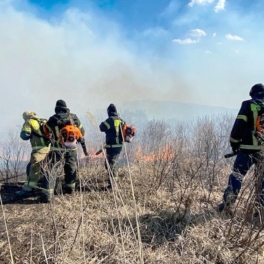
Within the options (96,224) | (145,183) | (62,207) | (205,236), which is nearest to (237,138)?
(205,236)

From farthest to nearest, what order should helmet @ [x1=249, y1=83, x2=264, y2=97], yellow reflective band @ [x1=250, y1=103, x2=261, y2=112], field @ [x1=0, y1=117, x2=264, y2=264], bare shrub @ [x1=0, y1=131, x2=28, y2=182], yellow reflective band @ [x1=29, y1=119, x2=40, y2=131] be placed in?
bare shrub @ [x1=0, y1=131, x2=28, y2=182], yellow reflective band @ [x1=29, y1=119, x2=40, y2=131], helmet @ [x1=249, y1=83, x2=264, y2=97], yellow reflective band @ [x1=250, y1=103, x2=261, y2=112], field @ [x1=0, y1=117, x2=264, y2=264]

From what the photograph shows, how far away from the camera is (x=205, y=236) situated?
313 cm

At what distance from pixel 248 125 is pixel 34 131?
3.90m

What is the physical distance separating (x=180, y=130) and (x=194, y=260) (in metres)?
7.81

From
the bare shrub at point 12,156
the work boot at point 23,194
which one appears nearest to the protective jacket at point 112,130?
the work boot at point 23,194

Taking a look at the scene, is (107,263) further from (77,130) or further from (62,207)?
(77,130)

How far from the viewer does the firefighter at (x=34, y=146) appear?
4.91 m

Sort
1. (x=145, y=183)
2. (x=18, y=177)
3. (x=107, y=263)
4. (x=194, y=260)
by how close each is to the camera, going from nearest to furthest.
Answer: (x=107, y=263) < (x=194, y=260) < (x=145, y=183) < (x=18, y=177)

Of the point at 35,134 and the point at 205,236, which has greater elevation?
the point at 35,134

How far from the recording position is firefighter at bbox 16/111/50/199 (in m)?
4.91

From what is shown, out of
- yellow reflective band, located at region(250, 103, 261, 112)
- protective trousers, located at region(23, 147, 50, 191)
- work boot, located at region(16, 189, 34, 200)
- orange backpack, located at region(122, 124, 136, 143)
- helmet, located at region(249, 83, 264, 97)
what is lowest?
work boot, located at region(16, 189, 34, 200)

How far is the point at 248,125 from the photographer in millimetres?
4023

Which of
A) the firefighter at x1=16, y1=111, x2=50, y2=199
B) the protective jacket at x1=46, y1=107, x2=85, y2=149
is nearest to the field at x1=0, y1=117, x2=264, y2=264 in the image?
the firefighter at x1=16, y1=111, x2=50, y2=199

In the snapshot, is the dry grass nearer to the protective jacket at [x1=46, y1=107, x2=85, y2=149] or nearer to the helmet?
the protective jacket at [x1=46, y1=107, x2=85, y2=149]
